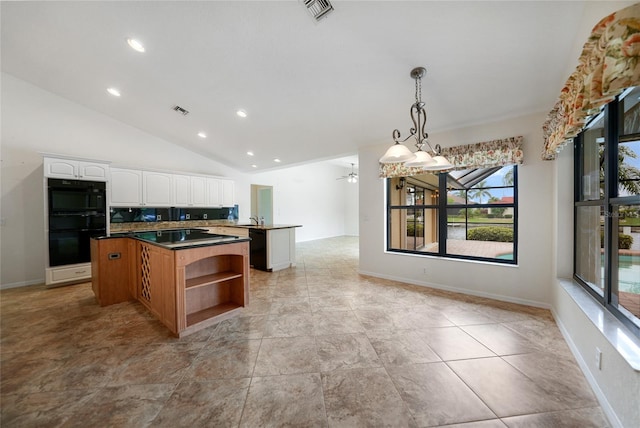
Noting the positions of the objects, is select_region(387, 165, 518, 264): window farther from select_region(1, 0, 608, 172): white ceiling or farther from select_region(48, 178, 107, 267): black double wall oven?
select_region(48, 178, 107, 267): black double wall oven

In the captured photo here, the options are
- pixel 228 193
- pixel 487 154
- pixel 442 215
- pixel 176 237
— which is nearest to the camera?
pixel 176 237

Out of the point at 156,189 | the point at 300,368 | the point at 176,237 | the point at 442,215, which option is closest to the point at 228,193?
the point at 156,189

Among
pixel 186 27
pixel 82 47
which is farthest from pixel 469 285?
pixel 82 47

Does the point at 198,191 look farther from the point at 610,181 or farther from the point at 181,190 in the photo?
the point at 610,181

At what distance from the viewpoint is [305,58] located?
8.06 feet

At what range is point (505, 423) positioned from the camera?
54.0 inches

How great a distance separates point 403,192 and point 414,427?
3597 mm

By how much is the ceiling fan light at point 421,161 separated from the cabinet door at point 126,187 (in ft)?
17.9

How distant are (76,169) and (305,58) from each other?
435 centimetres

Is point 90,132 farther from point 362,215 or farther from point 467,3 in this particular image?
point 467,3

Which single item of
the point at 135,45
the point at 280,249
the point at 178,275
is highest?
the point at 135,45

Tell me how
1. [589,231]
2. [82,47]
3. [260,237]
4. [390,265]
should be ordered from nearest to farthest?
[589,231] → [82,47] → [390,265] → [260,237]

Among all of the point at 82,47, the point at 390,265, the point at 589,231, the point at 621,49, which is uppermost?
the point at 82,47

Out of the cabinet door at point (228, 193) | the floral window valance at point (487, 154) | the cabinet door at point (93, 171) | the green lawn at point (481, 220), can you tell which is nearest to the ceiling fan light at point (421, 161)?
the floral window valance at point (487, 154)
